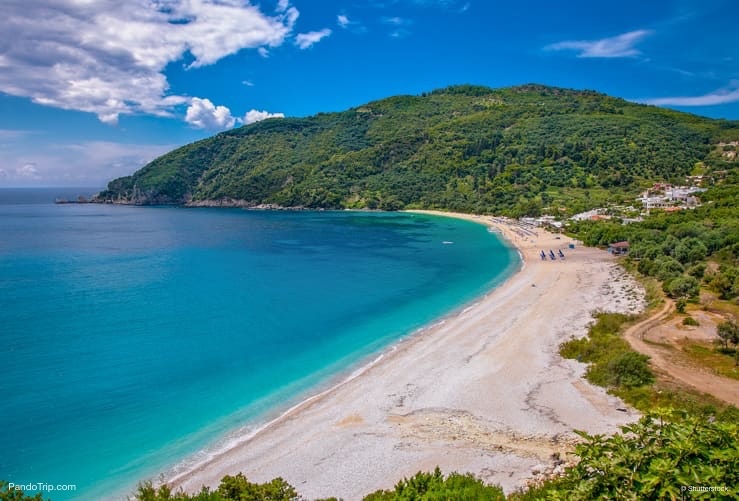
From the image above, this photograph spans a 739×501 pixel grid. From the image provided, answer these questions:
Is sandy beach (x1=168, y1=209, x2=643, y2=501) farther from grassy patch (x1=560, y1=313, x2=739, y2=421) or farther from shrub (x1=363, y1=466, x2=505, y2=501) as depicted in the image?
shrub (x1=363, y1=466, x2=505, y2=501)

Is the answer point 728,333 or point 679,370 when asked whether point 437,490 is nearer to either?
point 679,370

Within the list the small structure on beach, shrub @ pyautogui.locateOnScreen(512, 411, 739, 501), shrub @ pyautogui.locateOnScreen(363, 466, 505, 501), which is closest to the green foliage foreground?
shrub @ pyautogui.locateOnScreen(512, 411, 739, 501)

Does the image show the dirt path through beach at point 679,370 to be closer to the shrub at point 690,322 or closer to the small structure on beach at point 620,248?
the shrub at point 690,322

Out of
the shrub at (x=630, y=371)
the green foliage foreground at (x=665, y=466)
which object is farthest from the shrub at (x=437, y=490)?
the shrub at (x=630, y=371)

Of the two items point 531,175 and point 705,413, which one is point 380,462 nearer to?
point 705,413

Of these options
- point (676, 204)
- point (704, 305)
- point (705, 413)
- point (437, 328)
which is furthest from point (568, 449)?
point (676, 204)

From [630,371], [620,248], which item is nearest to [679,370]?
[630,371]

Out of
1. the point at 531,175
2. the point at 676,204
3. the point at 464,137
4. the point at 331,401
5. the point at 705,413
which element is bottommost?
the point at 331,401
